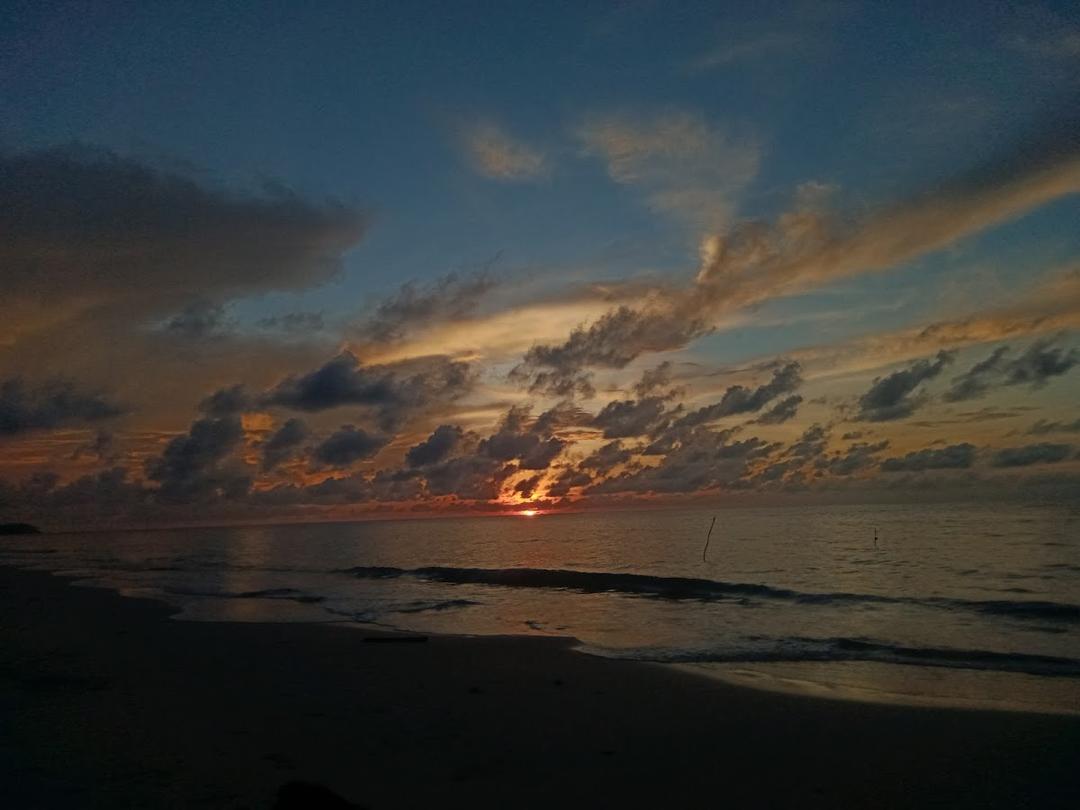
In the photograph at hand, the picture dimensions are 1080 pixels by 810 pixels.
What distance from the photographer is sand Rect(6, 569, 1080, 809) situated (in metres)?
9.29

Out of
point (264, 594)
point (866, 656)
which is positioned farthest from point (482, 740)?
point (264, 594)

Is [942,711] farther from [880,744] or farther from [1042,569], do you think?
[1042,569]

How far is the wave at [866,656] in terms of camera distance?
1881 cm

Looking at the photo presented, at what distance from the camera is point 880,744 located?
11.5 m

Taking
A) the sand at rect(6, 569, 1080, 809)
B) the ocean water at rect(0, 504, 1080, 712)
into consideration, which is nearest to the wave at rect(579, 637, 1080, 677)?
the ocean water at rect(0, 504, 1080, 712)

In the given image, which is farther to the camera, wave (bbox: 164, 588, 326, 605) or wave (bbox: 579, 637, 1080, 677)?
wave (bbox: 164, 588, 326, 605)

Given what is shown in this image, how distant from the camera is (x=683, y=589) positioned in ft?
126

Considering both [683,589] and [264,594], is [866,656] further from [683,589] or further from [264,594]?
[264,594]

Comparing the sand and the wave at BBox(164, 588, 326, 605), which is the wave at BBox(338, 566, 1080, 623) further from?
the sand

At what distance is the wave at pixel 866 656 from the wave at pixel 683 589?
8880 mm

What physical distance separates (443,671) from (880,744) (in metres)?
9.53

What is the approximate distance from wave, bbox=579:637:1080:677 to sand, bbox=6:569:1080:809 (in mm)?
2374

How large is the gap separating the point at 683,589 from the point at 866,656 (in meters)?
18.6

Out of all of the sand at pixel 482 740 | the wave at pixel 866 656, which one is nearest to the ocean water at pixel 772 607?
the wave at pixel 866 656
